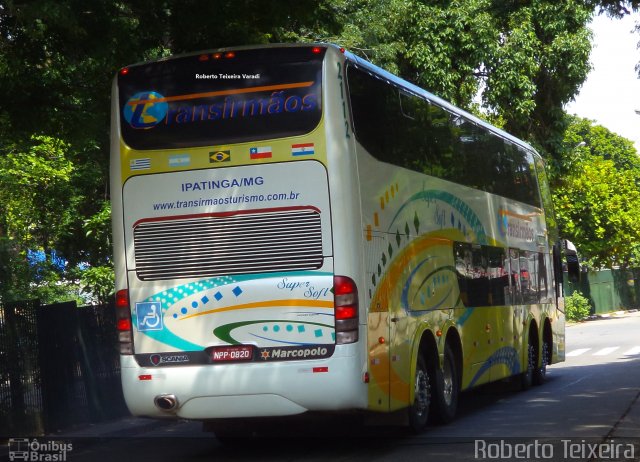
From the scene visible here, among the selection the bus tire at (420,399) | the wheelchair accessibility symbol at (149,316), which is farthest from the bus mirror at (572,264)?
the wheelchair accessibility symbol at (149,316)

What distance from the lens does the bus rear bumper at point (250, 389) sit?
1058 centimetres

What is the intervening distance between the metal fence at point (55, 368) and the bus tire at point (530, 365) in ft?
23.6

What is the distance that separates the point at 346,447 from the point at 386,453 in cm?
89

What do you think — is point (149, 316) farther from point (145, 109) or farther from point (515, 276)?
point (515, 276)

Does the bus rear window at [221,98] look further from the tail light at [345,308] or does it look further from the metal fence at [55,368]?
the metal fence at [55,368]

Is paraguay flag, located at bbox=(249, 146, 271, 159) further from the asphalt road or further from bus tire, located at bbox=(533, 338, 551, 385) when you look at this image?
bus tire, located at bbox=(533, 338, 551, 385)

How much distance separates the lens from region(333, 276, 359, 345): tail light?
35.0 ft

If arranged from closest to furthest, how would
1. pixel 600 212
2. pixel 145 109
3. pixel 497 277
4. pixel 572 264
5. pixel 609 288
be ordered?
1. pixel 145 109
2. pixel 497 277
3. pixel 572 264
4. pixel 600 212
5. pixel 609 288

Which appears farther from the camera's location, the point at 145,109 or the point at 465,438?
the point at 465,438

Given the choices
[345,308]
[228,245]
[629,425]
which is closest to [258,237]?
[228,245]

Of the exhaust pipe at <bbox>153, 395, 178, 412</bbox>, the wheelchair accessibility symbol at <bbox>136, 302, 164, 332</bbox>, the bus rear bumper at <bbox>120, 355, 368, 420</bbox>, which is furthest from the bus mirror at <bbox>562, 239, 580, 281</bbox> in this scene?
the exhaust pipe at <bbox>153, 395, 178, 412</bbox>

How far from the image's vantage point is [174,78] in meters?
11.3

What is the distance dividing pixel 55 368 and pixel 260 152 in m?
5.60

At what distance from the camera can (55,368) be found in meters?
14.8
